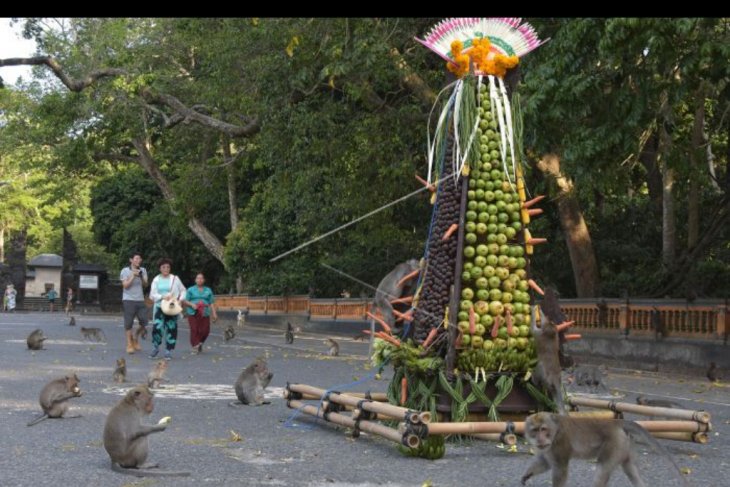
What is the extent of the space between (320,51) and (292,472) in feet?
48.4

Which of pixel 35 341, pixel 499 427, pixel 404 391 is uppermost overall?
pixel 404 391

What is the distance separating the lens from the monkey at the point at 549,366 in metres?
8.93

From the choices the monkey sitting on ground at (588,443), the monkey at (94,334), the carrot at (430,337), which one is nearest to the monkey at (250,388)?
the carrot at (430,337)

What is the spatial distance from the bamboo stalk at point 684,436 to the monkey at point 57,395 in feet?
17.9

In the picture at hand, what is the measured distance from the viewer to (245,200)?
A: 151 ft

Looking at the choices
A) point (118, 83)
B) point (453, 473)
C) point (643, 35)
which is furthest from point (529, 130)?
point (118, 83)

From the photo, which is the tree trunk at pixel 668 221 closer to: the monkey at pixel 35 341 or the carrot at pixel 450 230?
the monkey at pixel 35 341

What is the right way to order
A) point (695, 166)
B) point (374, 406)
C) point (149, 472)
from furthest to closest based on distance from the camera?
point (695, 166), point (374, 406), point (149, 472)

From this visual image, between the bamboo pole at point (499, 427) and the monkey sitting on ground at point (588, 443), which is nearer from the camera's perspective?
the monkey sitting on ground at point (588, 443)

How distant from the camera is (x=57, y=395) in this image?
33.5 feet

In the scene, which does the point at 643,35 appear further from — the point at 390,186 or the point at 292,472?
the point at 390,186

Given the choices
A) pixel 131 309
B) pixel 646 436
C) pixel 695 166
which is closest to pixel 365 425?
pixel 646 436

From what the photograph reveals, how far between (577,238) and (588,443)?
1744cm

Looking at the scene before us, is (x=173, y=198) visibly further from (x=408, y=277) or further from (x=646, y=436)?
(x=646, y=436)
